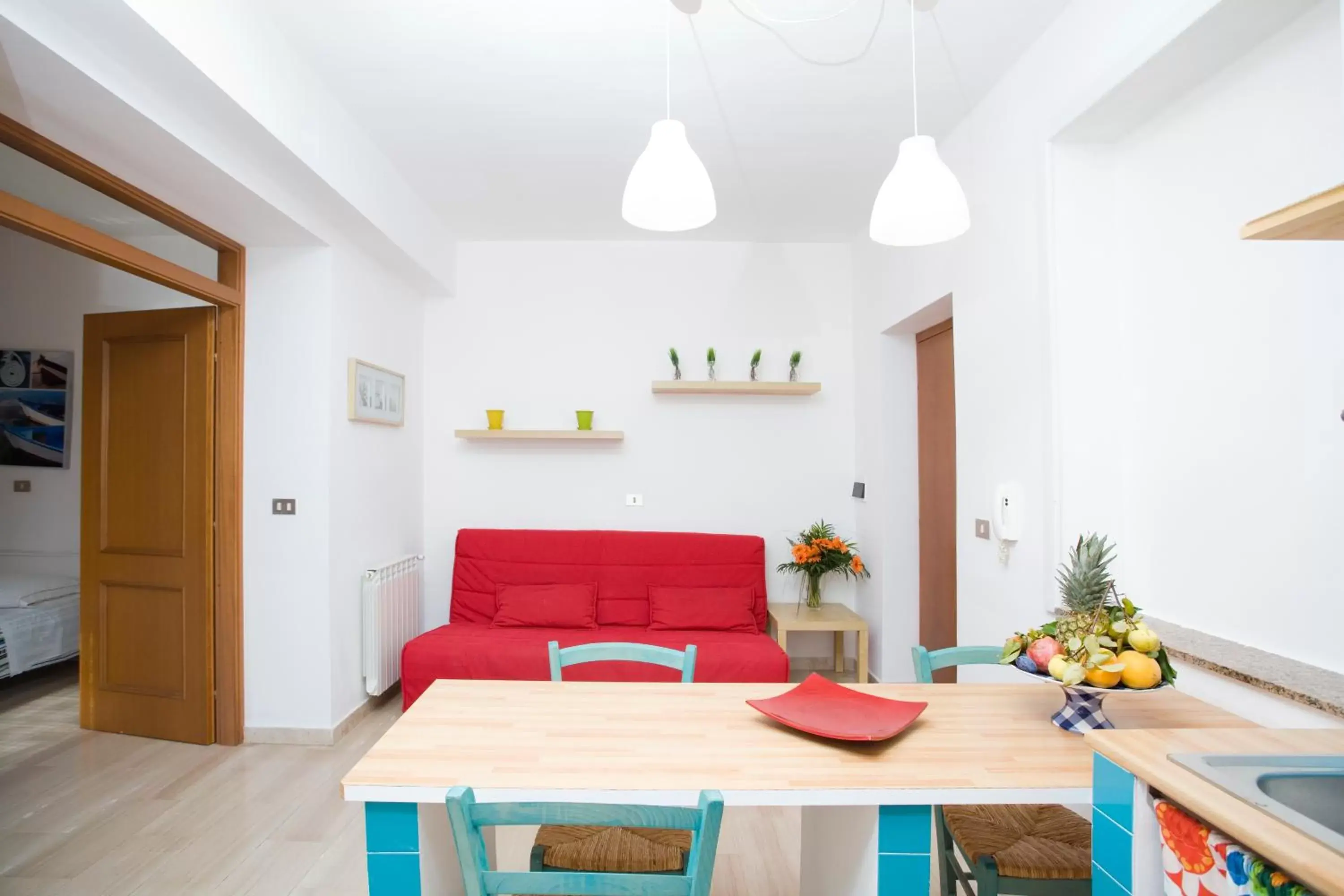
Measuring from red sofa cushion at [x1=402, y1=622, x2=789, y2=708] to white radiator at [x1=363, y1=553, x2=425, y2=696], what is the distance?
0.64 feet

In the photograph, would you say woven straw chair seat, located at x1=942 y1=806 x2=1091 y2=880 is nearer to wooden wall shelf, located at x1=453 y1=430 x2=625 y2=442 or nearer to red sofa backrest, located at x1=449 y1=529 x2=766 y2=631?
red sofa backrest, located at x1=449 y1=529 x2=766 y2=631

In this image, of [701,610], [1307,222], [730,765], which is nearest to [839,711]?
[730,765]

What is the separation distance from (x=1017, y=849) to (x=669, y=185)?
5.35 feet

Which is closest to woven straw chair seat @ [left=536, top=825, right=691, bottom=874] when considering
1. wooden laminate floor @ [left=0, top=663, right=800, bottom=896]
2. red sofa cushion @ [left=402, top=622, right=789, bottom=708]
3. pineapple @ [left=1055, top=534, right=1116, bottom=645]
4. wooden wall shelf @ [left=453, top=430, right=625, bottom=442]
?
wooden laminate floor @ [left=0, top=663, right=800, bottom=896]

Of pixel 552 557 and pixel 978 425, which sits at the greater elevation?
pixel 978 425

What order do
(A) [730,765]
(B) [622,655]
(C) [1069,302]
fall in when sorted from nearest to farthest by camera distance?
1. (A) [730,765]
2. (B) [622,655]
3. (C) [1069,302]

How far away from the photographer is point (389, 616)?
365 centimetres

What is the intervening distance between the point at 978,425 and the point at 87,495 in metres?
3.98

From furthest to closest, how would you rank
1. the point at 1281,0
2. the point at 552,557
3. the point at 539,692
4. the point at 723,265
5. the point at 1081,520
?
the point at 723,265 < the point at 552,557 < the point at 1081,520 < the point at 539,692 < the point at 1281,0

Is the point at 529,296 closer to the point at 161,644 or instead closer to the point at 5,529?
the point at 161,644

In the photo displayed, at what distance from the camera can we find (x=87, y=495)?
3260 mm

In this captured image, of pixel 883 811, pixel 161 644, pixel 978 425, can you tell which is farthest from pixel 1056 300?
pixel 161 644

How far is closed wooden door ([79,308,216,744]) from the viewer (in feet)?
10.2

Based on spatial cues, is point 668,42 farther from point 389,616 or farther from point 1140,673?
point 389,616
